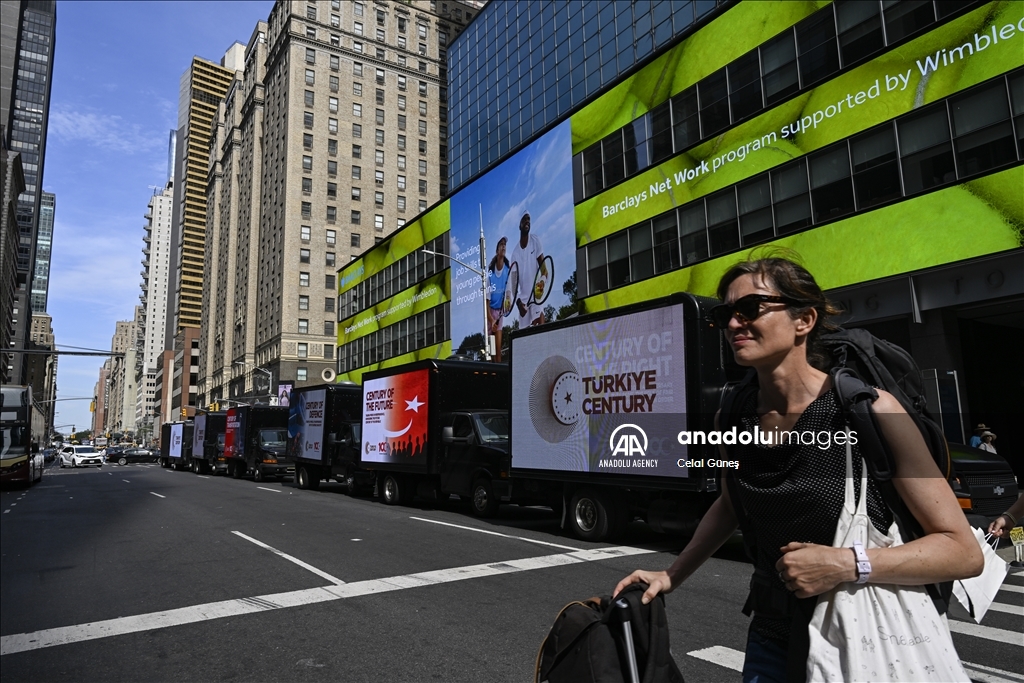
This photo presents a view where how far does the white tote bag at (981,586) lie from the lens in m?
1.93

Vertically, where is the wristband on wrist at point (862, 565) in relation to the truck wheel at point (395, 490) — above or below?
above

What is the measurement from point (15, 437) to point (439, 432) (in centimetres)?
1996

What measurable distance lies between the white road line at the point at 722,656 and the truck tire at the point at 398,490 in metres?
12.6

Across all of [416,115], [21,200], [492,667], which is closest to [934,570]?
[492,667]

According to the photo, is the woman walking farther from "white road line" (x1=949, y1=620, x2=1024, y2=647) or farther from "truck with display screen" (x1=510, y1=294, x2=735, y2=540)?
"truck with display screen" (x1=510, y1=294, x2=735, y2=540)

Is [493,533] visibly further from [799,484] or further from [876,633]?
[876,633]

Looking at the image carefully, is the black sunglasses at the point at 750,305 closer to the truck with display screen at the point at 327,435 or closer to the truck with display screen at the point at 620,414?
the truck with display screen at the point at 620,414

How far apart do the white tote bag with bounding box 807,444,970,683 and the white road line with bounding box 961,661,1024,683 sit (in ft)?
12.4

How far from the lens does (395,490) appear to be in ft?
57.4

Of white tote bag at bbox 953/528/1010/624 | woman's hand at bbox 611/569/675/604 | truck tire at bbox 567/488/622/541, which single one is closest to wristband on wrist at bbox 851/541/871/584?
white tote bag at bbox 953/528/1010/624

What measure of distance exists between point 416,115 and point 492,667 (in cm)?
8800

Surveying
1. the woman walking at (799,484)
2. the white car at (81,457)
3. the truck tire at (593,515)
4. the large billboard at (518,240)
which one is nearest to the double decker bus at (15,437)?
the large billboard at (518,240)

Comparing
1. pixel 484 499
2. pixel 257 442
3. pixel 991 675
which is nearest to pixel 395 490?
pixel 484 499

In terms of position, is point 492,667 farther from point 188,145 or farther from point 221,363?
point 188,145
